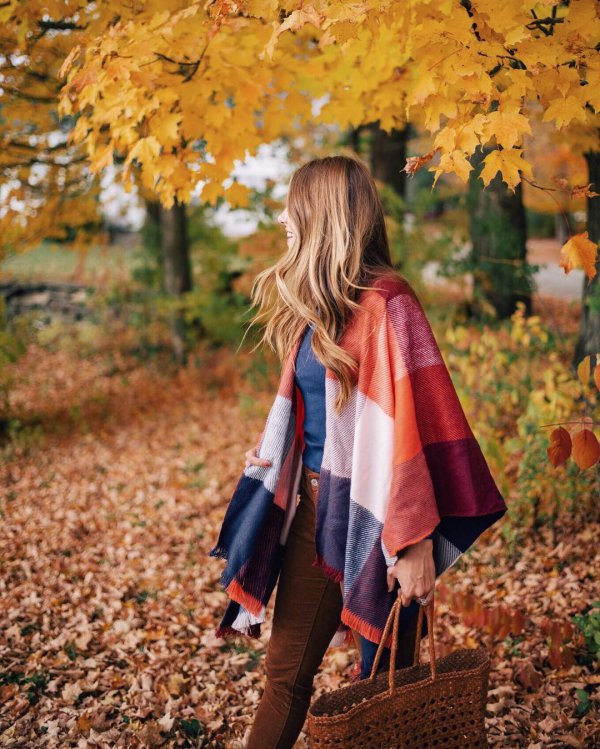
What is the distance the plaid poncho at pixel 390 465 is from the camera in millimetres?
1801

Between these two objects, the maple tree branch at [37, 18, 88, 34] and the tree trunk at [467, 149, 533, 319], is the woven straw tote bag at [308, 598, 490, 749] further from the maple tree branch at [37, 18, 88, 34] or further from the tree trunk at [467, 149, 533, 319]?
the tree trunk at [467, 149, 533, 319]

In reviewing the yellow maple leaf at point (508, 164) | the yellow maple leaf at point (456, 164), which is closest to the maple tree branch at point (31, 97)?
the yellow maple leaf at point (456, 164)

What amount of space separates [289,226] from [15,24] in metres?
2.19

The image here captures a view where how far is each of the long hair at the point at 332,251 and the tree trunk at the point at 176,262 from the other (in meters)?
7.60

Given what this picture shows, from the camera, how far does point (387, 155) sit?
8625 millimetres

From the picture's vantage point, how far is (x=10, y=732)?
9.18ft

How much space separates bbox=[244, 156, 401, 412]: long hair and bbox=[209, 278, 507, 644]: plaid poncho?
4 centimetres

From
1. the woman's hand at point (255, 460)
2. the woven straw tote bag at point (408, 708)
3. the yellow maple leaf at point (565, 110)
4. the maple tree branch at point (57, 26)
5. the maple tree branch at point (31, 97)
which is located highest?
the maple tree branch at point (57, 26)

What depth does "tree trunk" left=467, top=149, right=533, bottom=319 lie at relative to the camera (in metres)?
6.74

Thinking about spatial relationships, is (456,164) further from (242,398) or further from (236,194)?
(242,398)

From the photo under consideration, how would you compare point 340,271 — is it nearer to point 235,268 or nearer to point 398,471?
point 398,471

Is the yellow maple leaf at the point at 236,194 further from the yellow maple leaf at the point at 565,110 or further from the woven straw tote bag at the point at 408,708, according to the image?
the woven straw tote bag at the point at 408,708

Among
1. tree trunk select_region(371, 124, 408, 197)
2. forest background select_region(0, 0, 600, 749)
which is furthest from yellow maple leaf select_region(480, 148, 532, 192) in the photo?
tree trunk select_region(371, 124, 408, 197)

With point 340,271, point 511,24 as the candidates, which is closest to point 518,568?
point 340,271
